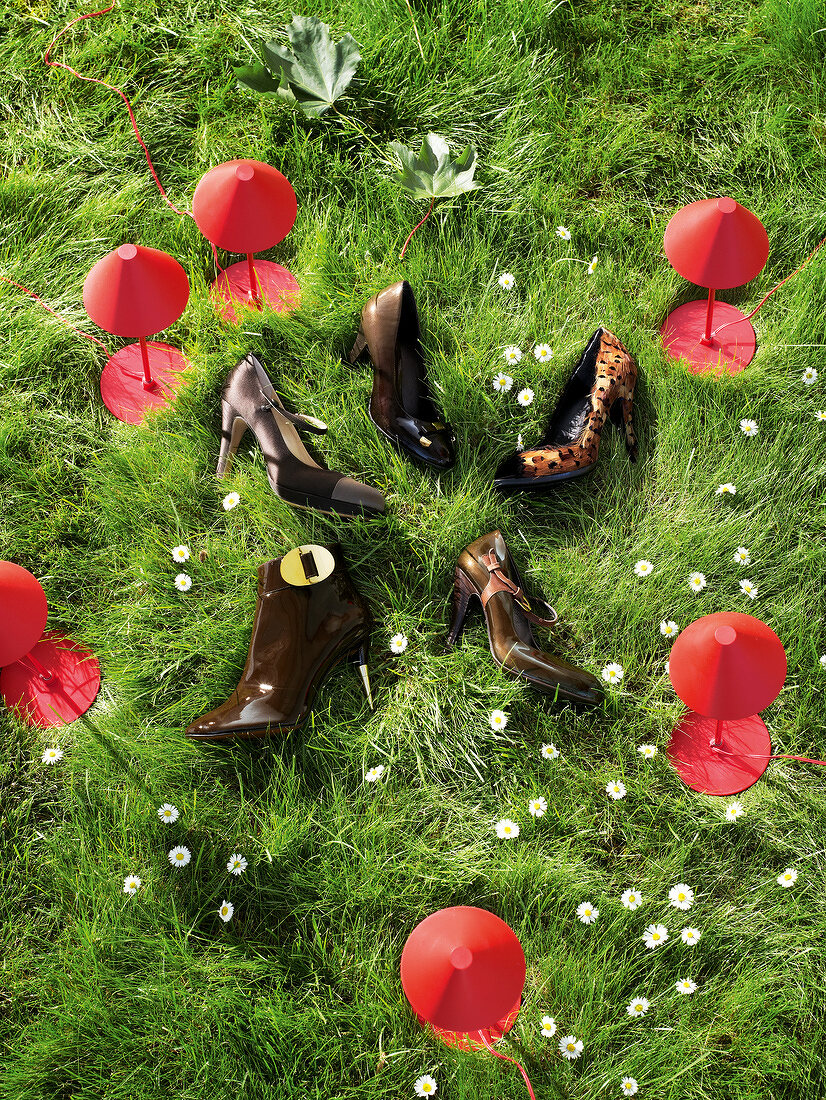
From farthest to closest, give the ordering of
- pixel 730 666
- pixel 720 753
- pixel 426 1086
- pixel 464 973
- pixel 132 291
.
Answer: pixel 720 753, pixel 132 291, pixel 426 1086, pixel 730 666, pixel 464 973

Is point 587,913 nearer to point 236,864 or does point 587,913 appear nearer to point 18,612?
point 236,864

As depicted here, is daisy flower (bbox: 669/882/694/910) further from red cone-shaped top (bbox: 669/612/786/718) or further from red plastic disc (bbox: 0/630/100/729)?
red plastic disc (bbox: 0/630/100/729)

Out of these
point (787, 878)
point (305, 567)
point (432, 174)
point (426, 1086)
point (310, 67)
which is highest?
point (310, 67)

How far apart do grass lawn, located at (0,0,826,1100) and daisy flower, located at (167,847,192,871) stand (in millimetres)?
22

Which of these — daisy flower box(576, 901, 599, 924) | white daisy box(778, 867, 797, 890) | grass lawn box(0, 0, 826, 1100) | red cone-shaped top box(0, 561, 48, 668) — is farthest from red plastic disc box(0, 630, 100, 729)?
white daisy box(778, 867, 797, 890)

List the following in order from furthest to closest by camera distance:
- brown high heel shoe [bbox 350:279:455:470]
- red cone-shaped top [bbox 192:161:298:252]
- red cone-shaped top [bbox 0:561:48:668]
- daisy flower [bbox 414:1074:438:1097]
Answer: brown high heel shoe [bbox 350:279:455:470] → red cone-shaped top [bbox 192:161:298:252] → red cone-shaped top [bbox 0:561:48:668] → daisy flower [bbox 414:1074:438:1097]

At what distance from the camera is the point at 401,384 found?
2.78m

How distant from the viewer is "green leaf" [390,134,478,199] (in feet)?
9.75

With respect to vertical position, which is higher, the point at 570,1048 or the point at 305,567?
the point at 305,567

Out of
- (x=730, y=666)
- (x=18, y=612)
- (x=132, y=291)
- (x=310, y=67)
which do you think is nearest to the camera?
(x=730, y=666)

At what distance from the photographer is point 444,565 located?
2658mm

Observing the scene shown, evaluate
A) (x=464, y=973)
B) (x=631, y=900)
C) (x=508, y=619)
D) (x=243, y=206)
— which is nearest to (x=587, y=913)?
(x=631, y=900)

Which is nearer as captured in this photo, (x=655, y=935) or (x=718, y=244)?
(x=655, y=935)

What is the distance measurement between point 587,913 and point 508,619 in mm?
763
